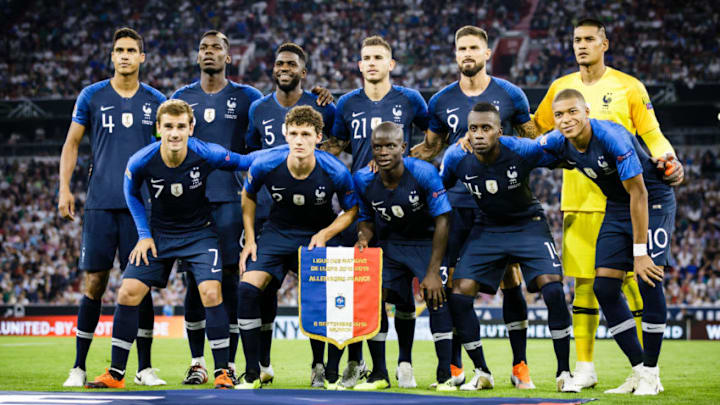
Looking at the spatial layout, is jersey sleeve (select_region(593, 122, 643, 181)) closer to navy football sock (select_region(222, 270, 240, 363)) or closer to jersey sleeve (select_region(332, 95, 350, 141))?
jersey sleeve (select_region(332, 95, 350, 141))

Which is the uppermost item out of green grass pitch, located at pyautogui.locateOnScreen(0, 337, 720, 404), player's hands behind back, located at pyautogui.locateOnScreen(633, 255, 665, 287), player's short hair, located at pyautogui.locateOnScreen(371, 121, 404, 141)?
player's short hair, located at pyautogui.locateOnScreen(371, 121, 404, 141)

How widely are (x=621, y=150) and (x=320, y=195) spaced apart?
217 centimetres

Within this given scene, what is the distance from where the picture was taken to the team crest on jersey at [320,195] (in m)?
6.03

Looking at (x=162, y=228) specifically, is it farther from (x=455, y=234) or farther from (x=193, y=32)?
(x=193, y=32)

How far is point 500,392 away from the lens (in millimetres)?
5605

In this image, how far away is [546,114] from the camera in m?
6.67

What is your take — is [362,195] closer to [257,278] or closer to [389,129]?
[389,129]

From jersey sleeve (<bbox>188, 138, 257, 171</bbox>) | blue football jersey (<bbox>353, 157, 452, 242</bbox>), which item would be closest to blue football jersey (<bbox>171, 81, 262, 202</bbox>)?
jersey sleeve (<bbox>188, 138, 257, 171</bbox>)

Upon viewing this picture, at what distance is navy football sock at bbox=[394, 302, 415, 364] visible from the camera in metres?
6.17

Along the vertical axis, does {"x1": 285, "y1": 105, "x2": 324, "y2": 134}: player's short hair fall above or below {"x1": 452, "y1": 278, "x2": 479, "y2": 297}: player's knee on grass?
above

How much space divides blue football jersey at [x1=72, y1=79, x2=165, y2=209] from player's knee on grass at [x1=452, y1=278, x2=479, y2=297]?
2695 millimetres

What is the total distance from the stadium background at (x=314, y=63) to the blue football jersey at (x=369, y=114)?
44.7ft

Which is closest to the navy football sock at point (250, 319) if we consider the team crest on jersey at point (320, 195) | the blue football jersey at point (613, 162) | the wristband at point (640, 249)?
the team crest on jersey at point (320, 195)

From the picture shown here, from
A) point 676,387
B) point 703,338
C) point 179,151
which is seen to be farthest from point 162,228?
point 703,338
